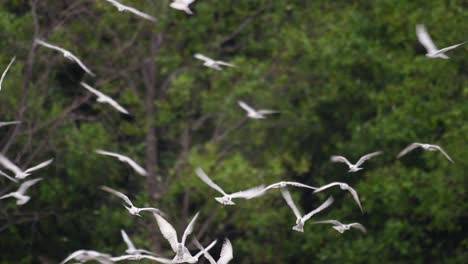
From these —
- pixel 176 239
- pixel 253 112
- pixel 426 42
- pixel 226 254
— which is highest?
pixel 426 42

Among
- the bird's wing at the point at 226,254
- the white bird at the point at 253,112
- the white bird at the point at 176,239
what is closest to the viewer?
the white bird at the point at 176,239

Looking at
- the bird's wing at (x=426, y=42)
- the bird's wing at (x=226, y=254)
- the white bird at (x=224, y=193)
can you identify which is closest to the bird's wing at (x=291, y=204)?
the white bird at (x=224, y=193)

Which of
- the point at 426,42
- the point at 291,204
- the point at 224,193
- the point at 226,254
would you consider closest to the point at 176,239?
the point at 226,254

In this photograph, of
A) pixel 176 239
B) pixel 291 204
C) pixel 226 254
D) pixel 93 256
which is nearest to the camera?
Answer: pixel 93 256

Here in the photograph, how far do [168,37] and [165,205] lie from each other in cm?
334

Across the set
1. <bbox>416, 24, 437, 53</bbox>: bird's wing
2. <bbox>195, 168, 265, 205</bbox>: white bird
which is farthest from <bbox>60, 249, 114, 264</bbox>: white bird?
<bbox>416, 24, 437, 53</bbox>: bird's wing

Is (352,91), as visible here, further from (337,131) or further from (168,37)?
(168,37)

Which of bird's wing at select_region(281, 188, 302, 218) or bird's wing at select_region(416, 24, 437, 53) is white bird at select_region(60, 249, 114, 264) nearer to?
bird's wing at select_region(281, 188, 302, 218)

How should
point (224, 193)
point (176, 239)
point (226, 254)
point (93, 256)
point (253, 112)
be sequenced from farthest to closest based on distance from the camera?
point (253, 112), point (226, 254), point (176, 239), point (224, 193), point (93, 256)

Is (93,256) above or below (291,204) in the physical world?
above

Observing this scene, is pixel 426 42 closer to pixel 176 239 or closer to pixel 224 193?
pixel 224 193

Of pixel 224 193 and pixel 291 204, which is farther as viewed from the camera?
pixel 291 204

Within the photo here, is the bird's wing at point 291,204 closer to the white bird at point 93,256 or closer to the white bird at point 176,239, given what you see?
the white bird at point 176,239

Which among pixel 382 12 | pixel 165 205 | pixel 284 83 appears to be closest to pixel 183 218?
pixel 165 205
